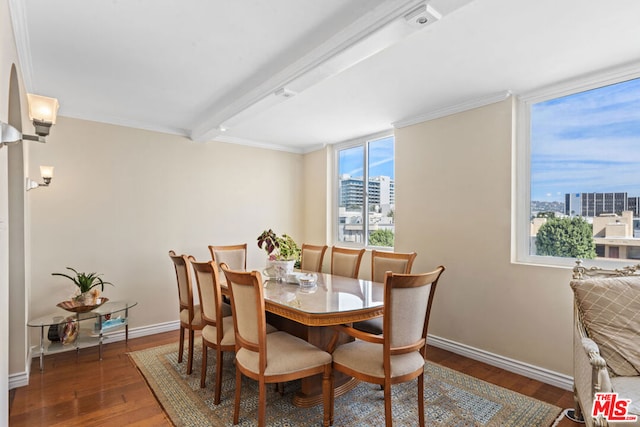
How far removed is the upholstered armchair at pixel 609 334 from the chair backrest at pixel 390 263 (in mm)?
1226

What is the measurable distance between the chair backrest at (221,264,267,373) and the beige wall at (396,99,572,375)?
220 cm

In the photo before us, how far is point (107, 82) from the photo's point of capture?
2.84 metres

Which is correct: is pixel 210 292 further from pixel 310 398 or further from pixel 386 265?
pixel 386 265

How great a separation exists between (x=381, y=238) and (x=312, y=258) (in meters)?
1.06

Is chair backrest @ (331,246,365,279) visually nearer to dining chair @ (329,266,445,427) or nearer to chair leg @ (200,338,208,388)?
dining chair @ (329,266,445,427)

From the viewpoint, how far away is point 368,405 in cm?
238

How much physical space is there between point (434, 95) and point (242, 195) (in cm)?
289

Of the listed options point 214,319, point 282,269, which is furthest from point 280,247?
point 214,319

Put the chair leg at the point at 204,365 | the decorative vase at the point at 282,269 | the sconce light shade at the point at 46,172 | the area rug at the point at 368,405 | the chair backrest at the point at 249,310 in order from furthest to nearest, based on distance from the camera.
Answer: the decorative vase at the point at 282,269, the sconce light shade at the point at 46,172, the chair leg at the point at 204,365, the area rug at the point at 368,405, the chair backrest at the point at 249,310

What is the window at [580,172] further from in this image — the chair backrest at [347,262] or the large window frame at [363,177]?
the large window frame at [363,177]

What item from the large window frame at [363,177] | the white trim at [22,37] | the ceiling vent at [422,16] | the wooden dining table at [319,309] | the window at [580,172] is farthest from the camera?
the large window frame at [363,177]

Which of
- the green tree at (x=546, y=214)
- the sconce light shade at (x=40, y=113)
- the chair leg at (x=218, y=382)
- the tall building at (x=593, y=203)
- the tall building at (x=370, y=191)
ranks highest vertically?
the sconce light shade at (x=40, y=113)

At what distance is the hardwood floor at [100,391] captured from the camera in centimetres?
227

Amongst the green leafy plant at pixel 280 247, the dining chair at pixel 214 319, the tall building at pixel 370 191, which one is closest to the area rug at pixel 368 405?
the dining chair at pixel 214 319
